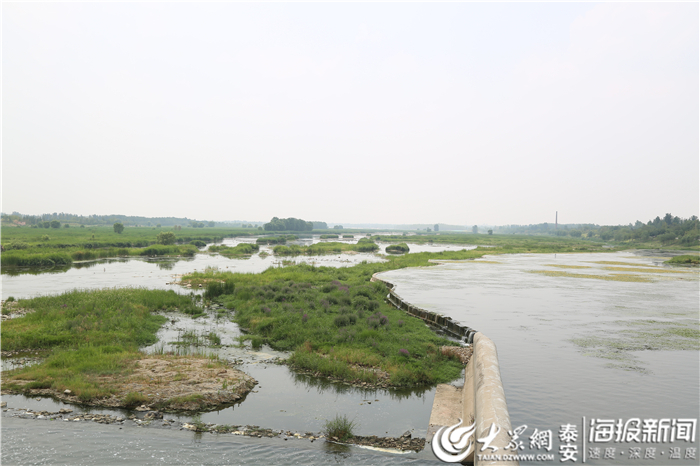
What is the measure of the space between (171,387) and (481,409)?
8420 millimetres

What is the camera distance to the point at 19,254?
46.5m

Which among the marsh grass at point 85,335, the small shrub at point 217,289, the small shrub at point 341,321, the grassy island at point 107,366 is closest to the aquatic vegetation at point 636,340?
the small shrub at point 341,321

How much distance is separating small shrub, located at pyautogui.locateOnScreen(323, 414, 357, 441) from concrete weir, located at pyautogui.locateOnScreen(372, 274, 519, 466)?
1.87 meters

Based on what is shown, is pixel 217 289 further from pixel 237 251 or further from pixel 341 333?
pixel 237 251

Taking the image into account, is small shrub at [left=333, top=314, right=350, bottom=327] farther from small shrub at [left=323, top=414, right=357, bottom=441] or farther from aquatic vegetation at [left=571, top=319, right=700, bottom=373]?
aquatic vegetation at [left=571, top=319, right=700, bottom=373]

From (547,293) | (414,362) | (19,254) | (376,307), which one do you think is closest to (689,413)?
(414,362)

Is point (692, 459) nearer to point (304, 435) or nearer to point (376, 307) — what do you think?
point (304, 435)

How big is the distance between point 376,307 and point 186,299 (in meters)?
11.9

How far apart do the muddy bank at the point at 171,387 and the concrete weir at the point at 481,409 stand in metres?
5.72

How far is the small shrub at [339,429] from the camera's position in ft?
28.8

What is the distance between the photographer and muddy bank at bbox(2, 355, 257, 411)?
10.2 m

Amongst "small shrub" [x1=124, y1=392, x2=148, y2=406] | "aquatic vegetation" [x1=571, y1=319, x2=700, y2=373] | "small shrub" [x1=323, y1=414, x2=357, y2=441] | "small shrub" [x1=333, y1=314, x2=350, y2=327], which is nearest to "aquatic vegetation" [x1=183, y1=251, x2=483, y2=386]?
"small shrub" [x1=333, y1=314, x2=350, y2=327]

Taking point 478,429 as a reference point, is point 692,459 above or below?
below

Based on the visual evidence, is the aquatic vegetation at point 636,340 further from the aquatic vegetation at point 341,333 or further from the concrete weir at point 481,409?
the aquatic vegetation at point 341,333
